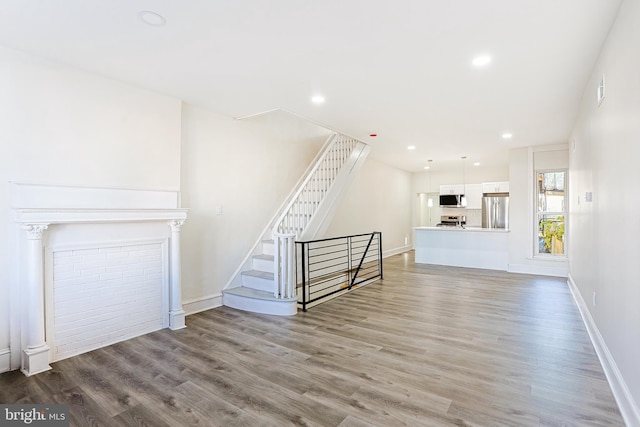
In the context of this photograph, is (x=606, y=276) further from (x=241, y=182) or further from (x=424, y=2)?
(x=241, y=182)

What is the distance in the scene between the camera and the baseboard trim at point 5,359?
2674mm

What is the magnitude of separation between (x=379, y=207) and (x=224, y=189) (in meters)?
5.21

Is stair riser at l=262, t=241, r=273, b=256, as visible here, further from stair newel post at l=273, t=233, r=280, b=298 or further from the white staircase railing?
stair newel post at l=273, t=233, r=280, b=298

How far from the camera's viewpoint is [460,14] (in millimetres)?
2248

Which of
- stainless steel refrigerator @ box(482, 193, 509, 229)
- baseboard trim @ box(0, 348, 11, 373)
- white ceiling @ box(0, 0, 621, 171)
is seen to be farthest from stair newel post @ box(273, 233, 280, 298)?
stainless steel refrigerator @ box(482, 193, 509, 229)

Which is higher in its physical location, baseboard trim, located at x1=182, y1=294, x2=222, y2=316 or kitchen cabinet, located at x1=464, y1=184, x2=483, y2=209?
kitchen cabinet, located at x1=464, y1=184, x2=483, y2=209

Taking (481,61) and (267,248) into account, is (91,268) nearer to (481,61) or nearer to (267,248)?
(267,248)

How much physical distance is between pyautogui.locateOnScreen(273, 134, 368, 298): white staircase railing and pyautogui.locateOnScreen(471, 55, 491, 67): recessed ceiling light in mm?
2783

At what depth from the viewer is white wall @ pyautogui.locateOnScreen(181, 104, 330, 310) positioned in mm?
4195

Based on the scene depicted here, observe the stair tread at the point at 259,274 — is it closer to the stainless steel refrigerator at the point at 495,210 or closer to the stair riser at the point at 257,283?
the stair riser at the point at 257,283

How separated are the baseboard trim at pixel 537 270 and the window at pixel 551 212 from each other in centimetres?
32

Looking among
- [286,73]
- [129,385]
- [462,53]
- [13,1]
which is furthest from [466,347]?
[13,1]

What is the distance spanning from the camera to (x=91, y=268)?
3.13 m

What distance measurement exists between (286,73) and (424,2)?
151cm
